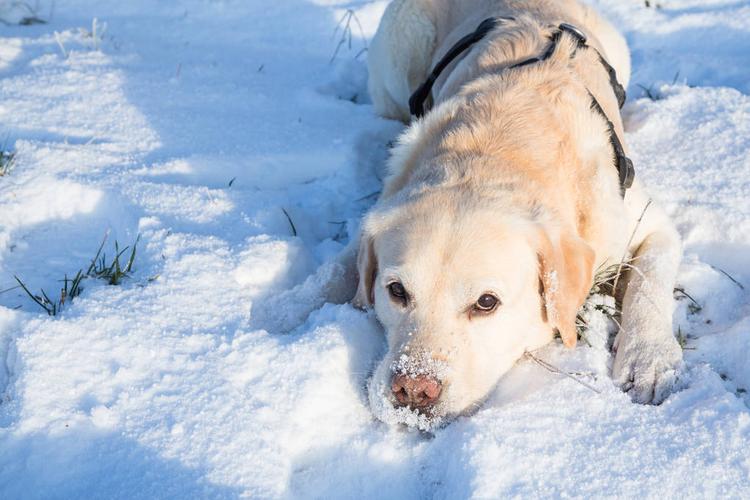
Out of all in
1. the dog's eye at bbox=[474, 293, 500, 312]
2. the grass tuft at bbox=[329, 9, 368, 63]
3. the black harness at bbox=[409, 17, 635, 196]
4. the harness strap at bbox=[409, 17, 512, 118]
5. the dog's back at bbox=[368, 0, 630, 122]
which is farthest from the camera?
the grass tuft at bbox=[329, 9, 368, 63]

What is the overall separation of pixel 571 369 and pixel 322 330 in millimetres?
928

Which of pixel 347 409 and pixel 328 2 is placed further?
pixel 328 2

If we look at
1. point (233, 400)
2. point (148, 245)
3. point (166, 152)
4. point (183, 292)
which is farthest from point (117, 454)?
point (166, 152)

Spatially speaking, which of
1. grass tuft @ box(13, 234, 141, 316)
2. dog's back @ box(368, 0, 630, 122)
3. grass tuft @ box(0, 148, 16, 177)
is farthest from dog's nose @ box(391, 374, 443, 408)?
dog's back @ box(368, 0, 630, 122)

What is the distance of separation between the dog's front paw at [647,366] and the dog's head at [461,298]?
10.3 inches

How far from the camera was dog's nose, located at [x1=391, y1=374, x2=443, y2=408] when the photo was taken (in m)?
2.55

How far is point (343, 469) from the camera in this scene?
8.00ft

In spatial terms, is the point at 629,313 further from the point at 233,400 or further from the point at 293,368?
the point at 233,400

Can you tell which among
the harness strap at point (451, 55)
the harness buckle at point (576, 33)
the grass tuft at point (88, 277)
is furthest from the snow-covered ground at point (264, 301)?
the harness buckle at point (576, 33)

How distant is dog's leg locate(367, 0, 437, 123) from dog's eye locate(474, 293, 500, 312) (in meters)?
2.77

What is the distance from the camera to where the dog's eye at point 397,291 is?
2.80 meters

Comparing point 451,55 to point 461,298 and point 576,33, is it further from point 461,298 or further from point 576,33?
point 461,298

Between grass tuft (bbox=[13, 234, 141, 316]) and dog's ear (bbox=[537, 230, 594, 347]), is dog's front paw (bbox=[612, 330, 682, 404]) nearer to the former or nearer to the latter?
dog's ear (bbox=[537, 230, 594, 347])

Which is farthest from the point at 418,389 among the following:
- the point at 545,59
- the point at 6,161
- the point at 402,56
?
the point at 402,56
